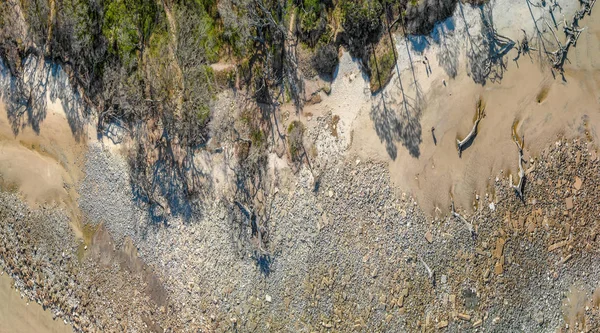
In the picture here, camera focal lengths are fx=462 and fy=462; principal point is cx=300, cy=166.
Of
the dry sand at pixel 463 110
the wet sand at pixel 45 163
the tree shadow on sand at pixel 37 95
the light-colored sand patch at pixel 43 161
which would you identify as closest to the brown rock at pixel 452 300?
the dry sand at pixel 463 110

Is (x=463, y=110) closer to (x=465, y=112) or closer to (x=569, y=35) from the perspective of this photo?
(x=465, y=112)

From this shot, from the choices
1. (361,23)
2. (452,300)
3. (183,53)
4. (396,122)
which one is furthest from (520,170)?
(183,53)

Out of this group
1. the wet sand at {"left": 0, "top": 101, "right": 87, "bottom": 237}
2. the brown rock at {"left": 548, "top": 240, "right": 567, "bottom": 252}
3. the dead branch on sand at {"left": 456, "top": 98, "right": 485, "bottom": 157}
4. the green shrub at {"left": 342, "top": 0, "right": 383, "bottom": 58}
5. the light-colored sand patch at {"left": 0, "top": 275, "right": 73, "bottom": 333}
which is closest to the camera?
the green shrub at {"left": 342, "top": 0, "right": 383, "bottom": 58}

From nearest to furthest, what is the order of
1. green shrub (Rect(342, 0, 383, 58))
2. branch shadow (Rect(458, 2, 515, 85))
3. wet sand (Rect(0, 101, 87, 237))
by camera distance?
green shrub (Rect(342, 0, 383, 58)), branch shadow (Rect(458, 2, 515, 85)), wet sand (Rect(0, 101, 87, 237))

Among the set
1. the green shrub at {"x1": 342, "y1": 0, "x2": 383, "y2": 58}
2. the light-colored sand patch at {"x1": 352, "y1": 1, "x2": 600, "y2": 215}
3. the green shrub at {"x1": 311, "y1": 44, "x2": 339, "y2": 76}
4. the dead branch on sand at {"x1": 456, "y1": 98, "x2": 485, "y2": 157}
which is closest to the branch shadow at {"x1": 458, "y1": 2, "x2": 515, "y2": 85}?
the light-colored sand patch at {"x1": 352, "y1": 1, "x2": 600, "y2": 215}

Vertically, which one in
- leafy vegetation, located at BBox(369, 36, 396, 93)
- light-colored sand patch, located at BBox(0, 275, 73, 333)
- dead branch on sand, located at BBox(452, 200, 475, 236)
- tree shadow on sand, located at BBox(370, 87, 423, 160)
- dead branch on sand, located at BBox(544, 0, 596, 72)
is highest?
dead branch on sand, located at BBox(544, 0, 596, 72)

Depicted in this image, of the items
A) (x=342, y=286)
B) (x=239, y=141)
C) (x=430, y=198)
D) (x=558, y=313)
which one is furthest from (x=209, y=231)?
(x=558, y=313)

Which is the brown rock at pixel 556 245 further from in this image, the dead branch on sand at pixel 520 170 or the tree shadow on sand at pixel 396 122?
the tree shadow on sand at pixel 396 122

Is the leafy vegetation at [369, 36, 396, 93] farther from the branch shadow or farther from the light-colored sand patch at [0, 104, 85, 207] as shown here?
the light-colored sand patch at [0, 104, 85, 207]

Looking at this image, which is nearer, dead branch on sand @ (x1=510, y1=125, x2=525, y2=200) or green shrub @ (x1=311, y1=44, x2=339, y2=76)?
dead branch on sand @ (x1=510, y1=125, x2=525, y2=200)
